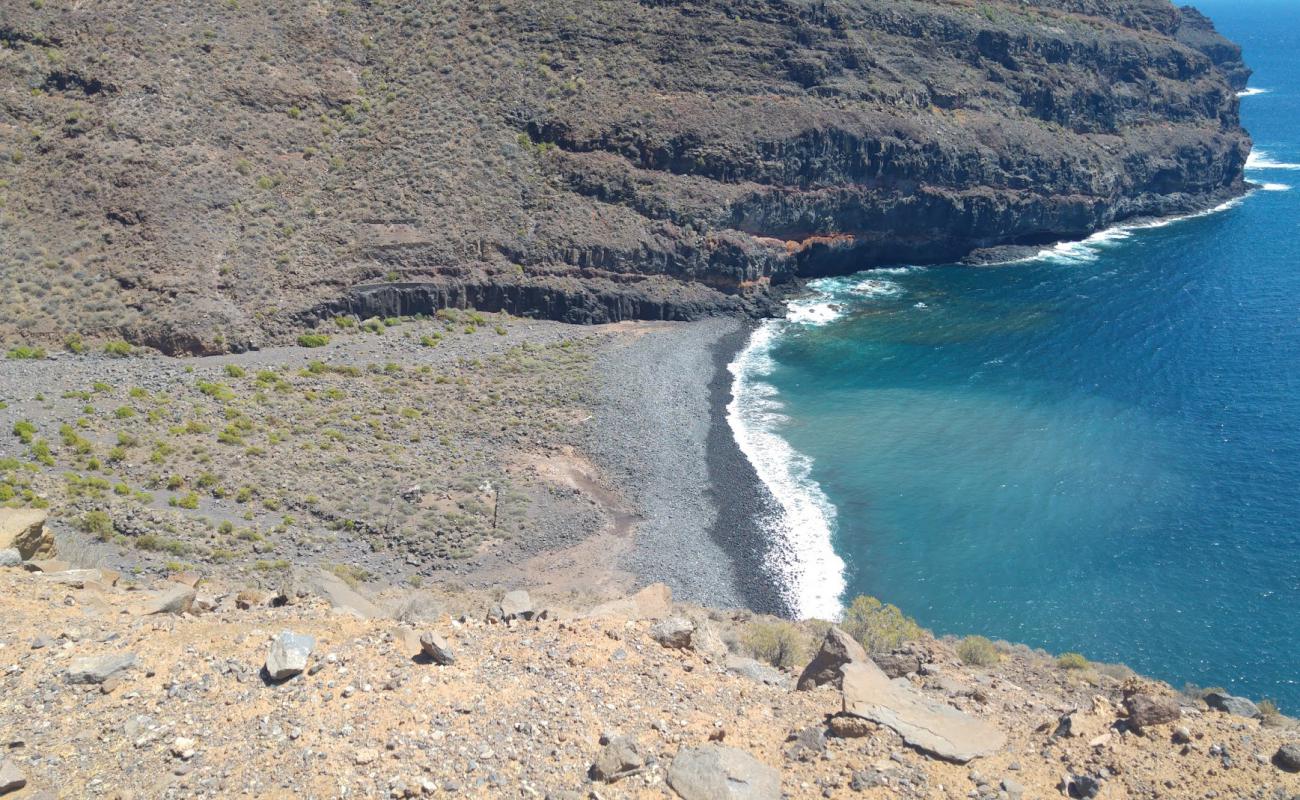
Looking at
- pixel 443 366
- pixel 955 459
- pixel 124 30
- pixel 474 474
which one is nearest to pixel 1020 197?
pixel 955 459

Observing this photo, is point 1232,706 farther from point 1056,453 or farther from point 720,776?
point 1056,453

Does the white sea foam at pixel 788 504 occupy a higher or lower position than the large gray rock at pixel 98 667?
lower

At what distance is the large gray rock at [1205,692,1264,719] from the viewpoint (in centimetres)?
2380

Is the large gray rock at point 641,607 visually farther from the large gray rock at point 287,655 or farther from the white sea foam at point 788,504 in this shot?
the white sea foam at point 788,504

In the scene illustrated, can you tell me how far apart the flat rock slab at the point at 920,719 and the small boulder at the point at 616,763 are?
4.53 m

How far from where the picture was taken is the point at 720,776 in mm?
17750

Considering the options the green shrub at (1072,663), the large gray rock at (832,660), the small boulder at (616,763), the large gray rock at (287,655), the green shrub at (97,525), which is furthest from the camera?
the green shrub at (97,525)

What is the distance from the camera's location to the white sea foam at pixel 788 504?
4059 centimetres

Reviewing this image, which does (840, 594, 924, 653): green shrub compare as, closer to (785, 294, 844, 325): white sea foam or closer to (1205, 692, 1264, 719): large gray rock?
(1205, 692, 1264, 719): large gray rock

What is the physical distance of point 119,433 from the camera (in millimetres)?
40438

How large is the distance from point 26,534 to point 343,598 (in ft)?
26.5

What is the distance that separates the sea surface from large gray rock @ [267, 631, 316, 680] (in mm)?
24085

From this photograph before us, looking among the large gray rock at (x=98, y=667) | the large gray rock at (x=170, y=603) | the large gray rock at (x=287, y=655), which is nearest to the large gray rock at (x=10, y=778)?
the large gray rock at (x=98, y=667)

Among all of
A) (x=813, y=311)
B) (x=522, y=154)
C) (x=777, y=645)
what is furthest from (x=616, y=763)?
(x=522, y=154)
